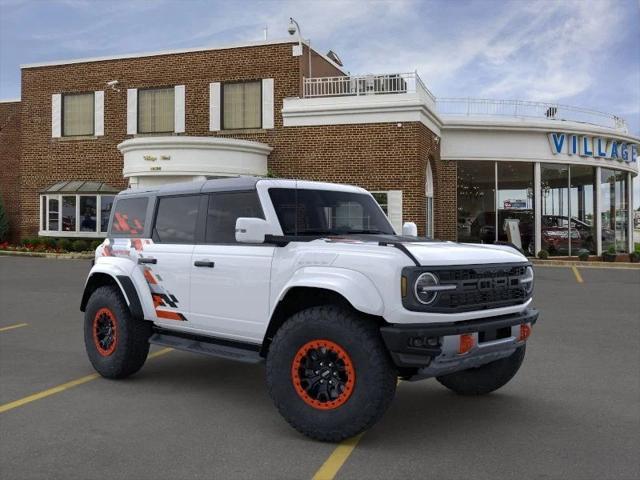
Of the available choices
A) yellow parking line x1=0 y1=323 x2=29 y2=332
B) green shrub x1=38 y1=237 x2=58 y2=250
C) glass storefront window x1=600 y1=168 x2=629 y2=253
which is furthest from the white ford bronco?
glass storefront window x1=600 y1=168 x2=629 y2=253

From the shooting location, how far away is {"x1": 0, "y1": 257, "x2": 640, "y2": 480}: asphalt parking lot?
4.04 m

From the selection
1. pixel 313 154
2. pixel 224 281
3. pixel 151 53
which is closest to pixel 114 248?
pixel 224 281

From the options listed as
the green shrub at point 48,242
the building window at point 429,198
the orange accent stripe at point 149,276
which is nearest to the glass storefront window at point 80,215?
the green shrub at point 48,242

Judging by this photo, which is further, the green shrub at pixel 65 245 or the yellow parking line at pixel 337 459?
the green shrub at pixel 65 245

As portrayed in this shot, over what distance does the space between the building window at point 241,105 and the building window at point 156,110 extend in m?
2.39

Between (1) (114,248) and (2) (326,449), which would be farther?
(1) (114,248)

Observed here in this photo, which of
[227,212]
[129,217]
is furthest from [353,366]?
[129,217]

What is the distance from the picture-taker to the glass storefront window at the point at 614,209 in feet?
89.0

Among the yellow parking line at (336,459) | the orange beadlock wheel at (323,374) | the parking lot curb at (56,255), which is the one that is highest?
the parking lot curb at (56,255)

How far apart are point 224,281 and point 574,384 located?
3.63 m

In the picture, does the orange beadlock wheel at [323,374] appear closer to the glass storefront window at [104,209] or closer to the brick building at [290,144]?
the brick building at [290,144]

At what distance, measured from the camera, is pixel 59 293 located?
44.3ft

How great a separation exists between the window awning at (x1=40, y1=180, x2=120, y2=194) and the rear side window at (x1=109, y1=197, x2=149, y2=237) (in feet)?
62.1

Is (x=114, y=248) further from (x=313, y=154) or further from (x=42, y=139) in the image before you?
(x=42, y=139)
